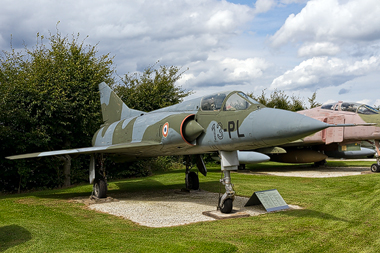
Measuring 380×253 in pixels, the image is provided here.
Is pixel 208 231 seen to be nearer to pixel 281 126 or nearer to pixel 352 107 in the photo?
pixel 281 126

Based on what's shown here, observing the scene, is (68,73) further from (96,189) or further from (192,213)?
(192,213)

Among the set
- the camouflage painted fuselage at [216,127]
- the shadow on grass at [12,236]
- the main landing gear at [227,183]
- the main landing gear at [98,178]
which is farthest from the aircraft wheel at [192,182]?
the shadow on grass at [12,236]

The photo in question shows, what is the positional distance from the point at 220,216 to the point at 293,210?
1.97 m

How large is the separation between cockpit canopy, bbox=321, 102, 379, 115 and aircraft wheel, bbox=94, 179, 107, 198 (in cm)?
1233

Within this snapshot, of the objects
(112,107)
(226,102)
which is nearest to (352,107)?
(226,102)

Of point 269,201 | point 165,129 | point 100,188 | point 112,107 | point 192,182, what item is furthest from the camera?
point 112,107

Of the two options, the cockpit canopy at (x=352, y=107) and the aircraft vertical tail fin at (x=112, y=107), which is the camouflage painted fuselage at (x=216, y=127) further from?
the cockpit canopy at (x=352, y=107)

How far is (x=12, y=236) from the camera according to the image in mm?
5695

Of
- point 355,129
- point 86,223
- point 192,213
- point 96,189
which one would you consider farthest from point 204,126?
point 355,129

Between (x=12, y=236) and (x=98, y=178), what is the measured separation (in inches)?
190

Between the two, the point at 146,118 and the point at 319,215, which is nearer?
the point at 319,215

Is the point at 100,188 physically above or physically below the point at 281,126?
below

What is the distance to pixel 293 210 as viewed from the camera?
7934 millimetres

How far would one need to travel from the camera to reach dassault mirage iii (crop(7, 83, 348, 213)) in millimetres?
6398
